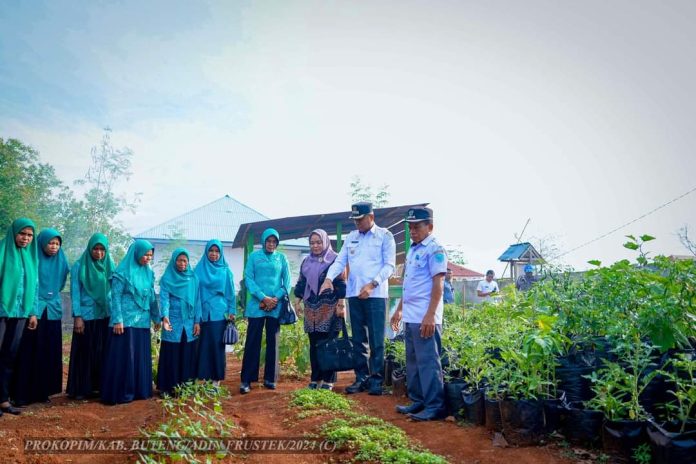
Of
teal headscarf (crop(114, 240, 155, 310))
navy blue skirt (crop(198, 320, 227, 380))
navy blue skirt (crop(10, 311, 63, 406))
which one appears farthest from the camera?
navy blue skirt (crop(198, 320, 227, 380))

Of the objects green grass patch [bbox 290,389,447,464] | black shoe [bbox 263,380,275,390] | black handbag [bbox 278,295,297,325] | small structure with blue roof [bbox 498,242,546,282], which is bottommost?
black shoe [bbox 263,380,275,390]

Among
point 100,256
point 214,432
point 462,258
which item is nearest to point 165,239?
point 100,256

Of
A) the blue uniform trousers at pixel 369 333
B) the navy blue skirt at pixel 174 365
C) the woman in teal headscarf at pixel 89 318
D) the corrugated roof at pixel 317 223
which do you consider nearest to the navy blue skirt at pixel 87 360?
the woman in teal headscarf at pixel 89 318

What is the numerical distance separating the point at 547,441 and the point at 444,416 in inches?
37.1

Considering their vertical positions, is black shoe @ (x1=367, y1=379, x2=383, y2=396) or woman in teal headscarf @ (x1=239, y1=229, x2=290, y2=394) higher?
woman in teal headscarf @ (x1=239, y1=229, x2=290, y2=394)

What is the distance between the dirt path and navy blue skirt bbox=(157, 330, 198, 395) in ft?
1.22

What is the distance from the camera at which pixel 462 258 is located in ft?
113

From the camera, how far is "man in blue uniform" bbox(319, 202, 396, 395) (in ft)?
16.6

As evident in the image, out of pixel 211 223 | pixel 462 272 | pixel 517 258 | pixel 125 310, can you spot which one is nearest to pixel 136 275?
pixel 125 310

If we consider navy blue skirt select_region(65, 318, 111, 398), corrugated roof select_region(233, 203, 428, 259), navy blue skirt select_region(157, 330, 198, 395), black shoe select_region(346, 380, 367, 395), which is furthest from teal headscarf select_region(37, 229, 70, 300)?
corrugated roof select_region(233, 203, 428, 259)

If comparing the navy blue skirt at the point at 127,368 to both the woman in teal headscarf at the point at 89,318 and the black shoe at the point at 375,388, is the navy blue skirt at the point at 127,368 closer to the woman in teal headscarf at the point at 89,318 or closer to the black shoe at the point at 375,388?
the woman in teal headscarf at the point at 89,318

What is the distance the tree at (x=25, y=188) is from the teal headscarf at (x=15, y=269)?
1315 cm

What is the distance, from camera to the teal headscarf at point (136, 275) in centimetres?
512

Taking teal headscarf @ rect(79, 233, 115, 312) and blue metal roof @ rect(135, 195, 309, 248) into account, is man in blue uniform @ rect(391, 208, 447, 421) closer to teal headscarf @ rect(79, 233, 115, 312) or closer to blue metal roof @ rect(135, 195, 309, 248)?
teal headscarf @ rect(79, 233, 115, 312)
